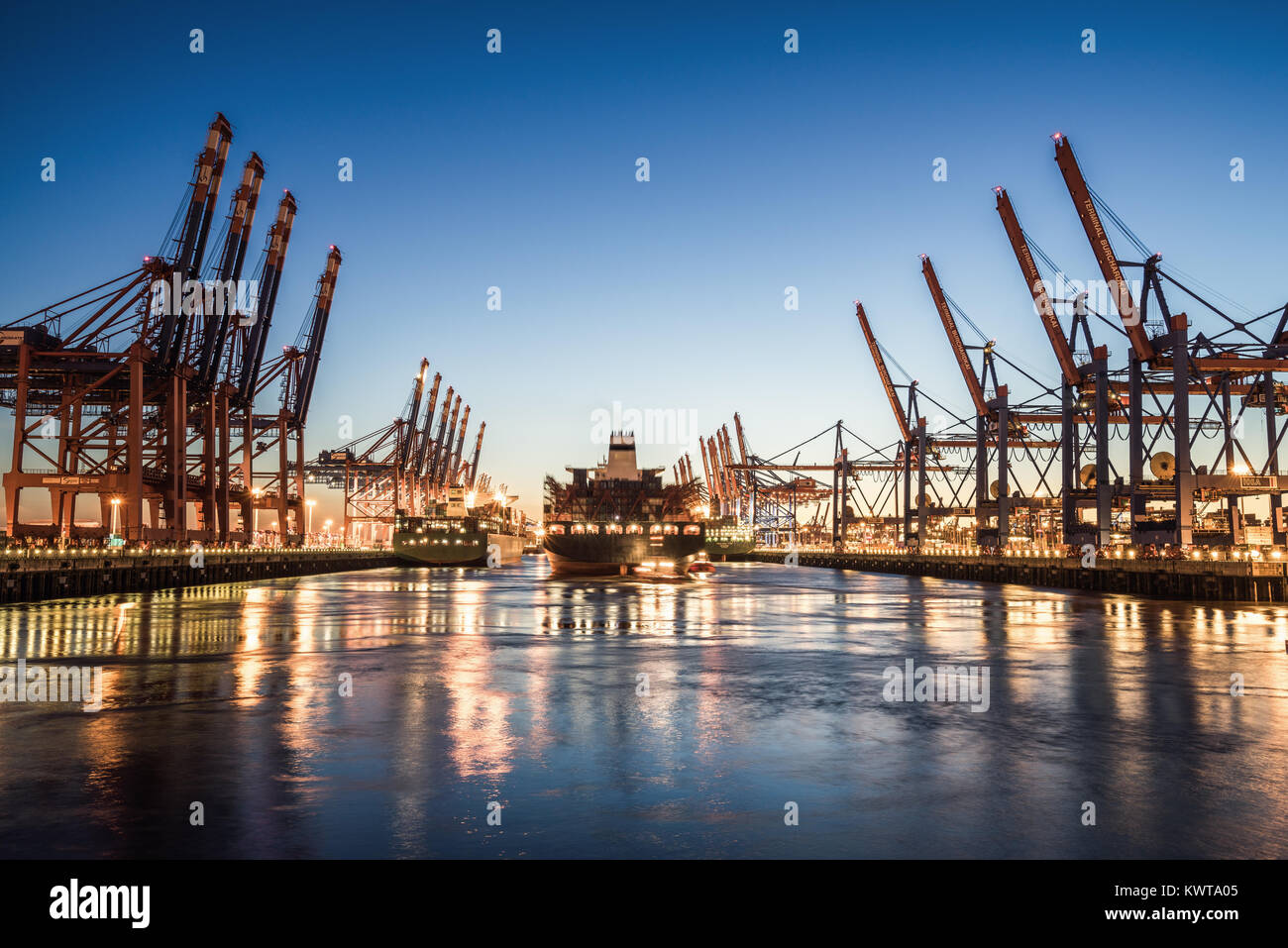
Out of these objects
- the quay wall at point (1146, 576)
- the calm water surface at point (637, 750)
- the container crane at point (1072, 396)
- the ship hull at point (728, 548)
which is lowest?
the ship hull at point (728, 548)

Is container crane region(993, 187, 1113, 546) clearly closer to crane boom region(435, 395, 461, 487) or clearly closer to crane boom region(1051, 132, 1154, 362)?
crane boom region(1051, 132, 1154, 362)

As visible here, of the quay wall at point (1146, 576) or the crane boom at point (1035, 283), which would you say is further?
the crane boom at point (1035, 283)

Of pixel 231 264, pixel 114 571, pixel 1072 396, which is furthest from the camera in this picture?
pixel 231 264

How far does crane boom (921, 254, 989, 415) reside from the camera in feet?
298

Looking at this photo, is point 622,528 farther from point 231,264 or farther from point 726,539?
point 726,539

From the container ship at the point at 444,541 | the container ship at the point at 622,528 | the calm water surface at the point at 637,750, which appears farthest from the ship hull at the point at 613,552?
the calm water surface at the point at 637,750

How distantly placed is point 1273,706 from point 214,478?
82.9 metres

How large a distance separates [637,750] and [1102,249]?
6006cm

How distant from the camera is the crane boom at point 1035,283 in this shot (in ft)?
233

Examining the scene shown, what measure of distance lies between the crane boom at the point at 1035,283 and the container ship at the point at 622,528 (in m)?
31.1

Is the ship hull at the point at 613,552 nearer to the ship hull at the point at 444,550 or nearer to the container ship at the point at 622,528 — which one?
the container ship at the point at 622,528

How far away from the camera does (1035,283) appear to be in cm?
7756

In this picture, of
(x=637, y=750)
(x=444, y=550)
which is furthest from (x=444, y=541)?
(x=637, y=750)
